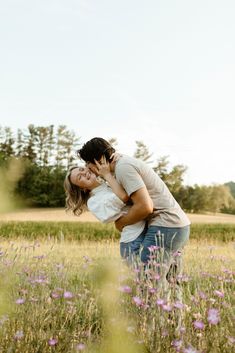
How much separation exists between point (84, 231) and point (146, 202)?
1168cm

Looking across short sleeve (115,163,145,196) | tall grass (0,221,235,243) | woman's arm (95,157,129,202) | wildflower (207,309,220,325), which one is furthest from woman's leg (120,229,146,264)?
tall grass (0,221,235,243)

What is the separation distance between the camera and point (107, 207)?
9.87 ft

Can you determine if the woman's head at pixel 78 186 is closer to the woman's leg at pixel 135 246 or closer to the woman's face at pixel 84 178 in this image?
the woman's face at pixel 84 178

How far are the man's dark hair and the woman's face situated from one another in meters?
0.21

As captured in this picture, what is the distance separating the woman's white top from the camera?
299 cm

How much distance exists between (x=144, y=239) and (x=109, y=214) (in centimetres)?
28

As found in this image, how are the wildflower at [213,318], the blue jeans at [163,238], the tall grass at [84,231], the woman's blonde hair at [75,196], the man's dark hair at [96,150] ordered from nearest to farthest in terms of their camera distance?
1. the wildflower at [213,318]
2. the man's dark hair at [96,150]
3. the blue jeans at [163,238]
4. the woman's blonde hair at [75,196]
5. the tall grass at [84,231]

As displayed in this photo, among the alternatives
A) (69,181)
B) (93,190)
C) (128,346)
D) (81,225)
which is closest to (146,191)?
(93,190)

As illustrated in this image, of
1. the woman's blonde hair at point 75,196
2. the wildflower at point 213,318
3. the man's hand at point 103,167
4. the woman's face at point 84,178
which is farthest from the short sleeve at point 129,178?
the wildflower at point 213,318

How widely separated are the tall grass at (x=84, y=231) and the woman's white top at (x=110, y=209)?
383 inches

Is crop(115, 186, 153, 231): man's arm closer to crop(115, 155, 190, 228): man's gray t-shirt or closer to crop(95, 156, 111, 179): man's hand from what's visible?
crop(115, 155, 190, 228): man's gray t-shirt

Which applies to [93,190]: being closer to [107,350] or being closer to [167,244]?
[167,244]

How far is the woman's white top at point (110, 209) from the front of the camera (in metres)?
2.99

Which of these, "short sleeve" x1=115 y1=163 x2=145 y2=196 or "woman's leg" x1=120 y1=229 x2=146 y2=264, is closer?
"short sleeve" x1=115 y1=163 x2=145 y2=196
